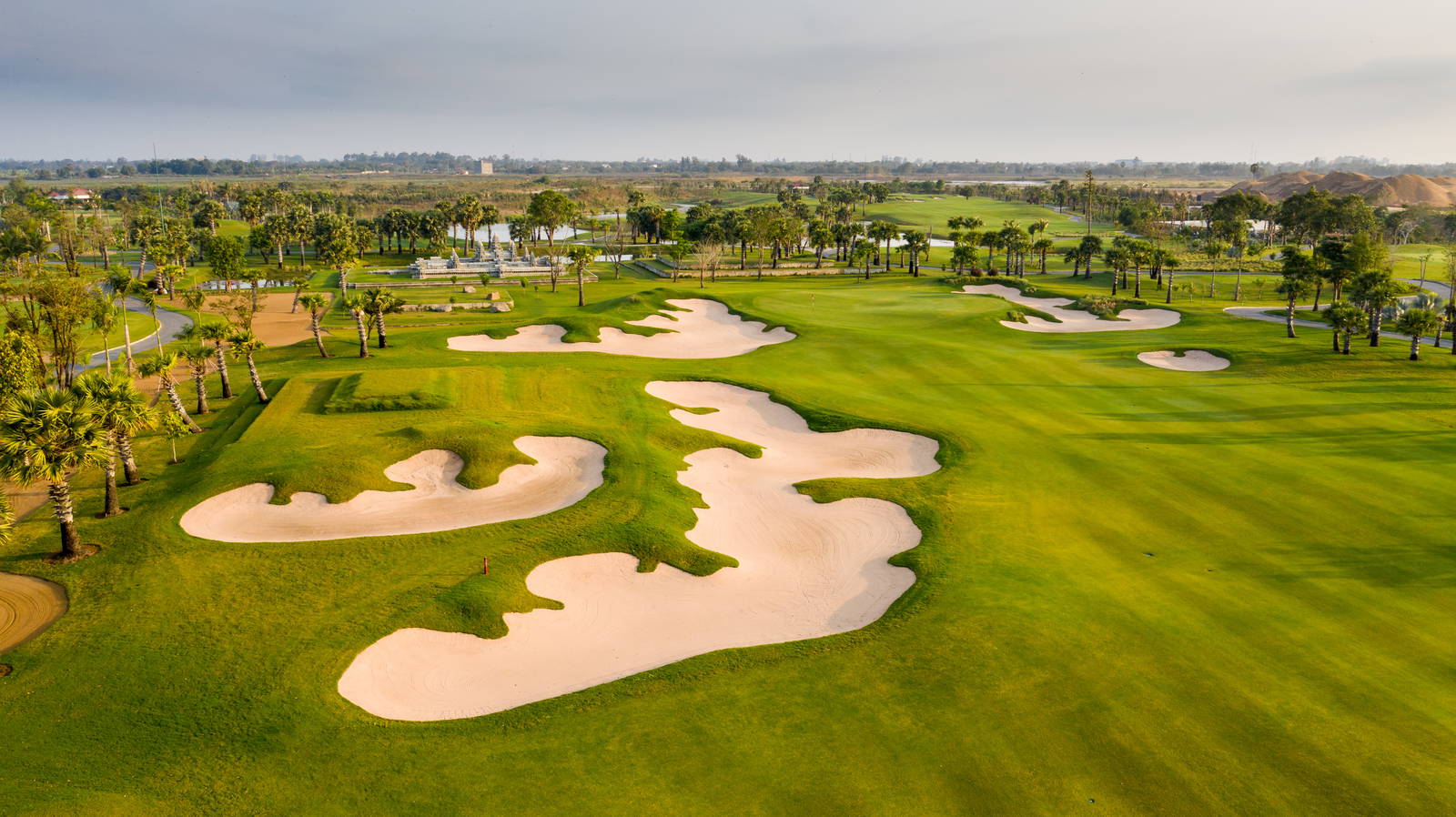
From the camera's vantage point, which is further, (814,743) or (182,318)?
(182,318)

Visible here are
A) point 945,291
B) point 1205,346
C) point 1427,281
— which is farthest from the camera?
point 1427,281

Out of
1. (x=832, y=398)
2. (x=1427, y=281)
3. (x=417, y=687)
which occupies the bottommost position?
(x=417, y=687)

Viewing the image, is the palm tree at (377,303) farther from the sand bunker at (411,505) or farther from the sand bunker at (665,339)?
the sand bunker at (411,505)

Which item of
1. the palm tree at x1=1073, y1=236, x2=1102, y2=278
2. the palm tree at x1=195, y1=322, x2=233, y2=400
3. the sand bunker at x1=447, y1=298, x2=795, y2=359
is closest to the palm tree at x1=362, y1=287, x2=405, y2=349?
the sand bunker at x1=447, y1=298, x2=795, y2=359

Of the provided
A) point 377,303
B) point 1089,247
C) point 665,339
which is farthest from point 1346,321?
point 377,303

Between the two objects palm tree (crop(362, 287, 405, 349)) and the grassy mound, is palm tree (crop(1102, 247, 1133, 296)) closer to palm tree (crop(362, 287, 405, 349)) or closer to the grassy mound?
the grassy mound

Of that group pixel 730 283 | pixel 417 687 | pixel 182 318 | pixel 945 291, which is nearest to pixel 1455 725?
pixel 417 687

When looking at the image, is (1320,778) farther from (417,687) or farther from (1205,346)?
(1205,346)
